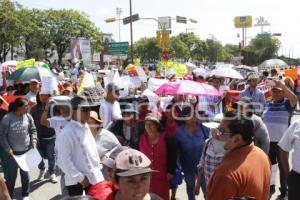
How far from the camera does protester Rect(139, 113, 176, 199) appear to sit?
5117 mm

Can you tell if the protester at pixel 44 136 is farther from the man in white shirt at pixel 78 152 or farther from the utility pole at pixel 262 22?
the utility pole at pixel 262 22

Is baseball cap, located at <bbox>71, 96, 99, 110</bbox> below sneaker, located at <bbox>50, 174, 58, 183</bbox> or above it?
above

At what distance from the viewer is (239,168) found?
9.27 ft

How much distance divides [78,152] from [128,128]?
5.63 feet

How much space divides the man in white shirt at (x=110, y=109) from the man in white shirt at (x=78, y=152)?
2142 mm

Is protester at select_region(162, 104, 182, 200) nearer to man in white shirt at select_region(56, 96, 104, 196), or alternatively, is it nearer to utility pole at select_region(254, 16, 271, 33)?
man in white shirt at select_region(56, 96, 104, 196)

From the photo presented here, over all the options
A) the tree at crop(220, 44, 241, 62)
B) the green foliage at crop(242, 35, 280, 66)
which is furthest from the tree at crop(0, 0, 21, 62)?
the tree at crop(220, 44, 241, 62)

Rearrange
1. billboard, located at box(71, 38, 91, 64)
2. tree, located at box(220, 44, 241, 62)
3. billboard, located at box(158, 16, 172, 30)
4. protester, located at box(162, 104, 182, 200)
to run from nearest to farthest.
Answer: protester, located at box(162, 104, 182, 200), billboard, located at box(71, 38, 91, 64), billboard, located at box(158, 16, 172, 30), tree, located at box(220, 44, 241, 62)

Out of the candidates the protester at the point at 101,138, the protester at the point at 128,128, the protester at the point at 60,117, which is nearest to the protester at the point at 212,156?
the protester at the point at 101,138

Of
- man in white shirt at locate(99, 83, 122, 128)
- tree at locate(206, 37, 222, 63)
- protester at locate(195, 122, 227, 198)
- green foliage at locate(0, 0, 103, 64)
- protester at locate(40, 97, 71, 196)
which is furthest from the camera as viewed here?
tree at locate(206, 37, 222, 63)

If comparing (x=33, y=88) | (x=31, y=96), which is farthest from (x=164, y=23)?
(x=31, y=96)

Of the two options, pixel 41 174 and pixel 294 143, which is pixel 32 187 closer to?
pixel 41 174

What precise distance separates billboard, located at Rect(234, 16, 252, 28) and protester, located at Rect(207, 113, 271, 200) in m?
87.3

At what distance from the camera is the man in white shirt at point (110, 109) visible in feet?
21.4
